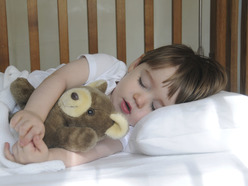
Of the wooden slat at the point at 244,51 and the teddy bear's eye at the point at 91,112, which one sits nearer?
the teddy bear's eye at the point at 91,112

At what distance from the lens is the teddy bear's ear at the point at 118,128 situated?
0.66 metres

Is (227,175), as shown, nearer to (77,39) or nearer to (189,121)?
(189,121)

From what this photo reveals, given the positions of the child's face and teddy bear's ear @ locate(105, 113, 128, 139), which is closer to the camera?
teddy bear's ear @ locate(105, 113, 128, 139)

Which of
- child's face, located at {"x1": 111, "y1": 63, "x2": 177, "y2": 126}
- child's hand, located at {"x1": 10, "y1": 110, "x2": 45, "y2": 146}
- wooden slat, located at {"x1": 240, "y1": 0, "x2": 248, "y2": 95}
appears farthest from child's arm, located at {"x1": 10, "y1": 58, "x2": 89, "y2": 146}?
wooden slat, located at {"x1": 240, "y1": 0, "x2": 248, "y2": 95}

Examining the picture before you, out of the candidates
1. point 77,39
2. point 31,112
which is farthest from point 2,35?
point 77,39

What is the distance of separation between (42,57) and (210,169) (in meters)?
2.14

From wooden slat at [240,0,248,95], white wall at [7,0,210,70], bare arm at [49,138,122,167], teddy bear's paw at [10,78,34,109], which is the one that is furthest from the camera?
white wall at [7,0,210,70]

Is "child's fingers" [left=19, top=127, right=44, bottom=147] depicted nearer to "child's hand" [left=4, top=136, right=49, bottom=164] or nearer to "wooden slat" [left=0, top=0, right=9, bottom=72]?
"child's hand" [left=4, top=136, right=49, bottom=164]

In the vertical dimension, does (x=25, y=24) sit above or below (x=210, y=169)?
above

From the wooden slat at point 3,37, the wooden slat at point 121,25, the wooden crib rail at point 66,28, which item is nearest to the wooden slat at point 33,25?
the wooden crib rail at point 66,28

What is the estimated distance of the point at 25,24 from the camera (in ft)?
8.20

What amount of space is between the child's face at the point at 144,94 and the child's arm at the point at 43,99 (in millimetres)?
137

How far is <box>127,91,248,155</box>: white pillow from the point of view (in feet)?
2.19

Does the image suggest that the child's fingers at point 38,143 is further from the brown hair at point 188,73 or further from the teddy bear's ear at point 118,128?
the brown hair at point 188,73
